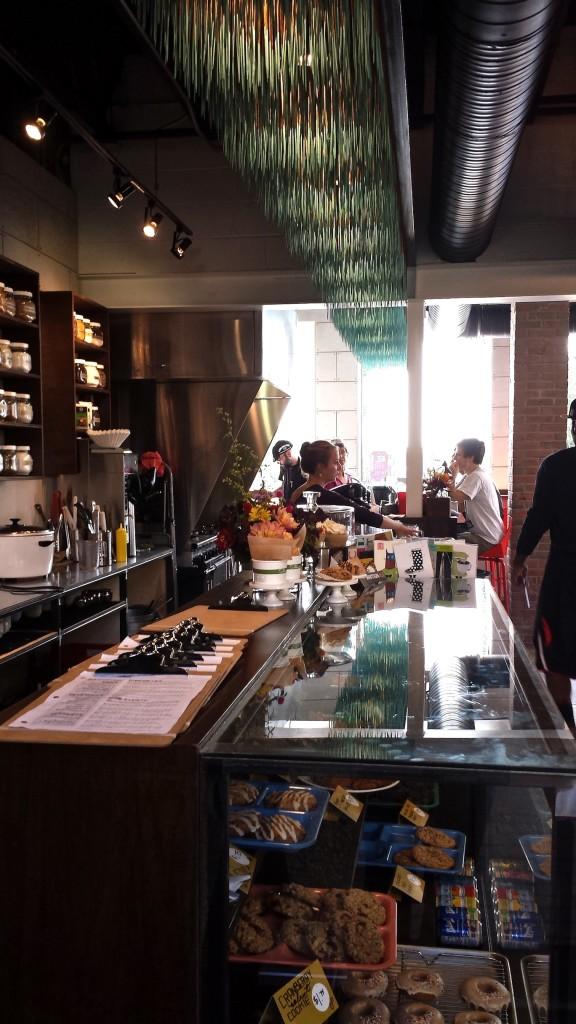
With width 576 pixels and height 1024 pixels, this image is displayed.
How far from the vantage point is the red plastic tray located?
1.49 m

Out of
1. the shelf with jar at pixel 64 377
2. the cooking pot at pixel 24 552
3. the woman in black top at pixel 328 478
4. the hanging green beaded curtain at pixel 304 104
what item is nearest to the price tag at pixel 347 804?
the hanging green beaded curtain at pixel 304 104

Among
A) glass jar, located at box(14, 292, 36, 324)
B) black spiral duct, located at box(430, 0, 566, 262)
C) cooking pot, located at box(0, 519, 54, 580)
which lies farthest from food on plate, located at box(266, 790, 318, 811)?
glass jar, located at box(14, 292, 36, 324)

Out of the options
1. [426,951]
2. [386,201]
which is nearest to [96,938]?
[426,951]

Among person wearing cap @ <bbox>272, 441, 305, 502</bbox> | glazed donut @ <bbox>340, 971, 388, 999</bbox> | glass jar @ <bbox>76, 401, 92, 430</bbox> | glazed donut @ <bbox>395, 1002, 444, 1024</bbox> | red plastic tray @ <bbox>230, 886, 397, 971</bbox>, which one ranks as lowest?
glazed donut @ <bbox>395, 1002, 444, 1024</bbox>

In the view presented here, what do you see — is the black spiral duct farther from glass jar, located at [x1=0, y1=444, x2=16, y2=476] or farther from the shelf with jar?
glass jar, located at [x1=0, y1=444, x2=16, y2=476]

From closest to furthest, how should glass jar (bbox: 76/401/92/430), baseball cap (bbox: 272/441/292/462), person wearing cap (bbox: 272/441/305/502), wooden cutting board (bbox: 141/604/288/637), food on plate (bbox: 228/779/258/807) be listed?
food on plate (bbox: 228/779/258/807)
wooden cutting board (bbox: 141/604/288/637)
glass jar (bbox: 76/401/92/430)
person wearing cap (bbox: 272/441/305/502)
baseball cap (bbox: 272/441/292/462)

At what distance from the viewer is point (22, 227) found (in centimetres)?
574

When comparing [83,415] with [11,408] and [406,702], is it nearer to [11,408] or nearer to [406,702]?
[11,408]

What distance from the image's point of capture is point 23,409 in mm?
5109

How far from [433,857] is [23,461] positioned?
402 centimetres

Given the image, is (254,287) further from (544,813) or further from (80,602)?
(544,813)

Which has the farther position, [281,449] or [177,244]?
[281,449]

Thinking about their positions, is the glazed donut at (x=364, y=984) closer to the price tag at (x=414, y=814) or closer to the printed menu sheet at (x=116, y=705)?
the price tag at (x=414, y=814)

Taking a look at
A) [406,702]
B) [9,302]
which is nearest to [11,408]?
[9,302]
